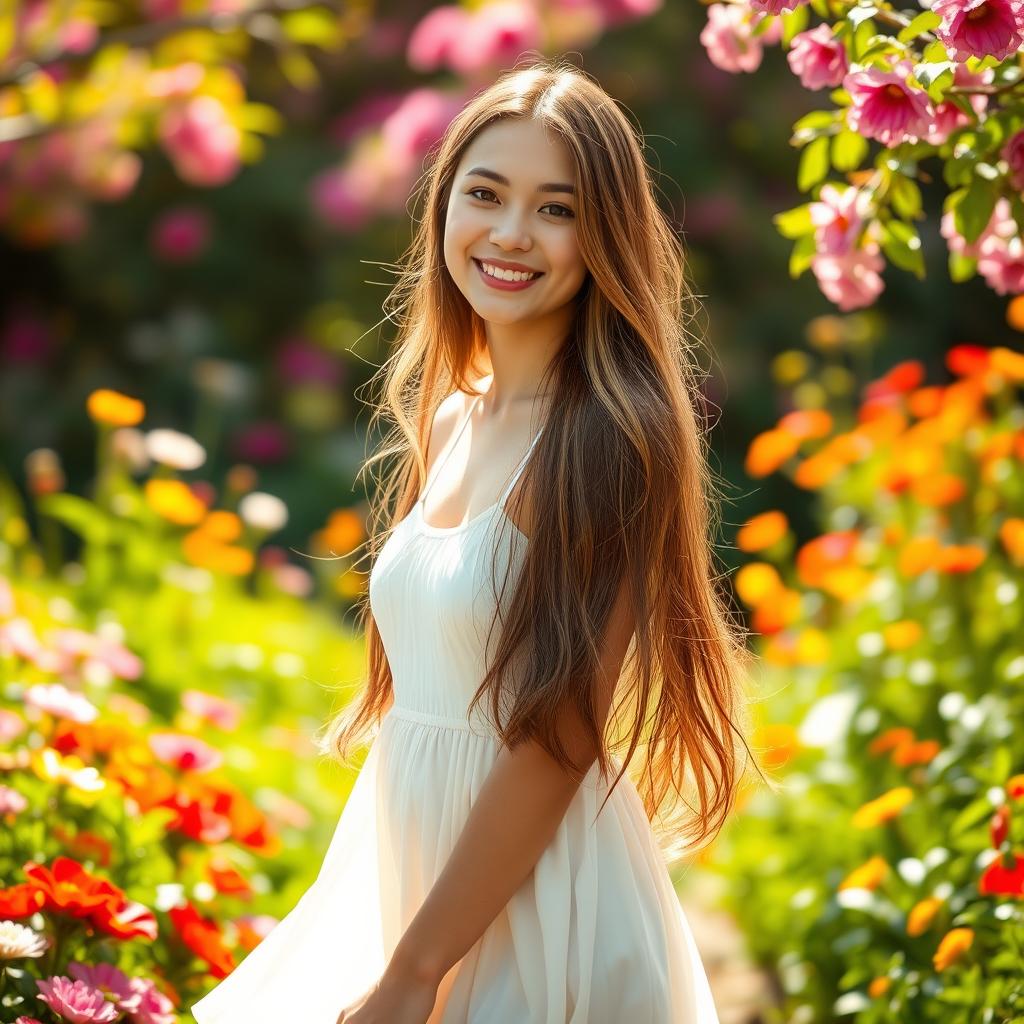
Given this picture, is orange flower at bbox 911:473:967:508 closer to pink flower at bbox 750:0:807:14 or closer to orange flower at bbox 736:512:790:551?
orange flower at bbox 736:512:790:551

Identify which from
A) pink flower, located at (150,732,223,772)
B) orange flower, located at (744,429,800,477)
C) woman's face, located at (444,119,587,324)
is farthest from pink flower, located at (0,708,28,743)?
orange flower, located at (744,429,800,477)

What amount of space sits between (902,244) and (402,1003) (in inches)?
43.3

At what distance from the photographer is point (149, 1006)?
1.71 meters

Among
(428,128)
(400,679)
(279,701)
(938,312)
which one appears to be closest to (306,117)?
(428,128)

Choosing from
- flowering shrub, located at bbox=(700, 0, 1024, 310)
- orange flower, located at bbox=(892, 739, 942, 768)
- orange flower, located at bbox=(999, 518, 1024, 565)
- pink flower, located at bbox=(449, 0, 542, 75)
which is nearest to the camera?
flowering shrub, located at bbox=(700, 0, 1024, 310)

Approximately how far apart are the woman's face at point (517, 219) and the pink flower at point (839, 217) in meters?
0.42

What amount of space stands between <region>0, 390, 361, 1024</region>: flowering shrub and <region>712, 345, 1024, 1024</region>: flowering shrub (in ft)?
2.94

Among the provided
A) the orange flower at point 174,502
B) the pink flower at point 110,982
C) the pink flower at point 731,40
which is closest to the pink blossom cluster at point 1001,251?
the pink flower at point 731,40

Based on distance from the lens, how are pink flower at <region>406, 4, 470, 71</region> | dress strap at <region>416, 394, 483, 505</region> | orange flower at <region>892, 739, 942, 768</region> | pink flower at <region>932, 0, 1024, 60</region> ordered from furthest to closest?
pink flower at <region>406, 4, 470, 71</region>, orange flower at <region>892, 739, 942, 768</region>, dress strap at <region>416, 394, 483, 505</region>, pink flower at <region>932, 0, 1024, 60</region>

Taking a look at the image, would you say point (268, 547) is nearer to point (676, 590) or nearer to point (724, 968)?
point (724, 968)

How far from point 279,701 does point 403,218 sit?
8.64 ft

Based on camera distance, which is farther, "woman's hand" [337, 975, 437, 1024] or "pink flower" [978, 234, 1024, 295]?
"pink flower" [978, 234, 1024, 295]

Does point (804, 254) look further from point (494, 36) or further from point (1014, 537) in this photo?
point (494, 36)

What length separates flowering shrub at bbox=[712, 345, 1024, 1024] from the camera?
6.84ft
